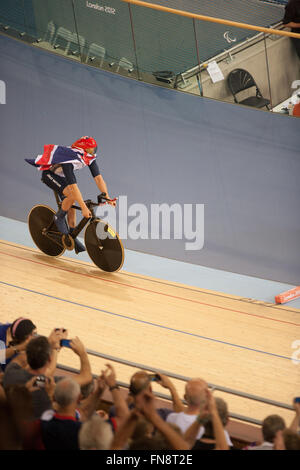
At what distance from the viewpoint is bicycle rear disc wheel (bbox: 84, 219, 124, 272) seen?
6.27 m

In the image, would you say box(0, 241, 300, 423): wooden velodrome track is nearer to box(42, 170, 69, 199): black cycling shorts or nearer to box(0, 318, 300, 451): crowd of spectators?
box(42, 170, 69, 199): black cycling shorts

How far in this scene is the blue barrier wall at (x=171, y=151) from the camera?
22.8ft

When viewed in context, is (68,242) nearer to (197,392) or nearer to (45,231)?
(45,231)

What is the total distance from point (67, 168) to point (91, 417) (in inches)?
147

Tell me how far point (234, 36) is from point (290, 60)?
0.70m

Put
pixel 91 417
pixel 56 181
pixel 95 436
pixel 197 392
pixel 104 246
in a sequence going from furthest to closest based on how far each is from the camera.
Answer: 1. pixel 104 246
2. pixel 56 181
3. pixel 197 392
4. pixel 91 417
5. pixel 95 436

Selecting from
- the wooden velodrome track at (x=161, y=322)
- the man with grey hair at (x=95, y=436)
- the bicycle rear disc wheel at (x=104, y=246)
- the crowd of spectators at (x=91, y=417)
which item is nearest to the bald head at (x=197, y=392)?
the crowd of spectators at (x=91, y=417)

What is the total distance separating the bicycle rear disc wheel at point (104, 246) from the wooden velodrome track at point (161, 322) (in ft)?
0.47

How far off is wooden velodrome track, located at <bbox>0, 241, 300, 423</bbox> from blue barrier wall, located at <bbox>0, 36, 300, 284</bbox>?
0.93m

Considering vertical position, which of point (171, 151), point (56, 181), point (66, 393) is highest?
point (171, 151)

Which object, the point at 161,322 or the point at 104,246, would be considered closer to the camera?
the point at 161,322

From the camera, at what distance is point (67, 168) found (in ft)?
19.7

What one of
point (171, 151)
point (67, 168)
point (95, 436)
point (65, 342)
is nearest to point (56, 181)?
point (67, 168)

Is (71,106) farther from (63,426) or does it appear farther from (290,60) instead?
(63,426)
